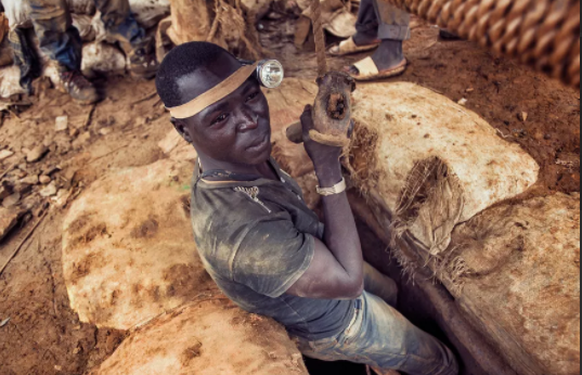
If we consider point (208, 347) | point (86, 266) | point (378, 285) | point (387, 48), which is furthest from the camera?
point (387, 48)

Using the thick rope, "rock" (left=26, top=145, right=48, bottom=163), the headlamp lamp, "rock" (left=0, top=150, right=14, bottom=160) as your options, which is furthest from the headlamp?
"rock" (left=0, top=150, right=14, bottom=160)

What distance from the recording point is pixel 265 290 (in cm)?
119

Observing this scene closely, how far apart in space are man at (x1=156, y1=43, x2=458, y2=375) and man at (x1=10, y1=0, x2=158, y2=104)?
2.90 meters

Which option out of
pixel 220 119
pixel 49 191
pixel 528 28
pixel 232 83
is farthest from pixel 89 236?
pixel 528 28

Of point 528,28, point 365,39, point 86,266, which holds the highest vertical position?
point 528,28

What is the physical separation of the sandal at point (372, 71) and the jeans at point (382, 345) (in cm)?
166

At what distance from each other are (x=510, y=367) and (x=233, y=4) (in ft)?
8.83

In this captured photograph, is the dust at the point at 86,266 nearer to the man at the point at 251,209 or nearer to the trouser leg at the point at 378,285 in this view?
the man at the point at 251,209

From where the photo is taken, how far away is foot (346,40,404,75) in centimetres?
269

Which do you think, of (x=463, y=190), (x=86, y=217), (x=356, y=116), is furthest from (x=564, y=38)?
(x=86, y=217)

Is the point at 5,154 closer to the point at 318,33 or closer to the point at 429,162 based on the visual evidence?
the point at 318,33

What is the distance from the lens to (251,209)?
119 cm

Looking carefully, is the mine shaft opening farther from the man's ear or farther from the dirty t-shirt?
the man's ear

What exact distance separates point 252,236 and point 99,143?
105 inches
